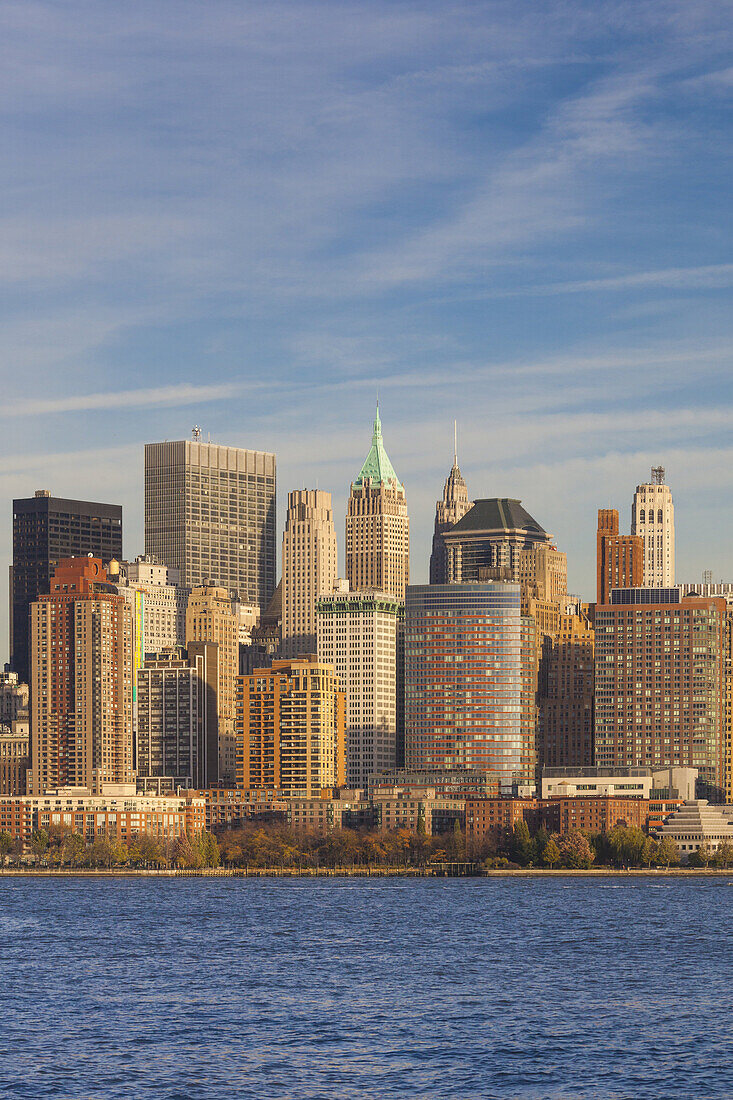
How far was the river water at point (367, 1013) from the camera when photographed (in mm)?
96938

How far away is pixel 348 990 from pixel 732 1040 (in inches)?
1177

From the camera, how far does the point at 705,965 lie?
484 ft

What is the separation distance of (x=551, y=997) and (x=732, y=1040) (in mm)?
19733

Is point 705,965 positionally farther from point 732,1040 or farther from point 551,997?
point 732,1040

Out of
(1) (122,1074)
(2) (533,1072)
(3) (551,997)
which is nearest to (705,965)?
(3) (551,997)

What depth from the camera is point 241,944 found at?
16688 centimetres

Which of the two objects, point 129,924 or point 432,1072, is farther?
point 129,924

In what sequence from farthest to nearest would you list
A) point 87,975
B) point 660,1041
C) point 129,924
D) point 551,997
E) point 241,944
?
point 129,924 < point 241,944 < point 87,975 < point 551,997 < point 660,1041

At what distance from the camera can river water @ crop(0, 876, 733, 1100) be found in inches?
3816

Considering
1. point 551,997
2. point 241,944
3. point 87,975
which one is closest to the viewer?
point 551,997

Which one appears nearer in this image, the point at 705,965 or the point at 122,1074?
the point at 122,1074

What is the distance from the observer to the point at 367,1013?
391 ft

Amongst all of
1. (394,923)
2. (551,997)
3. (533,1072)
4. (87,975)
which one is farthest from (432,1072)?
(394,923)

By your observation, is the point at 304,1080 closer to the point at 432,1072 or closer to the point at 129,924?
the point at 432,1072
